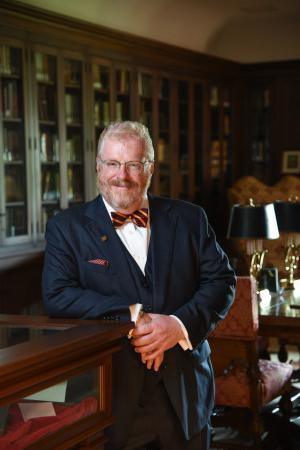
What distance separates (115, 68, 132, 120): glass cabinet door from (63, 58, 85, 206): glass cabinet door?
592mm

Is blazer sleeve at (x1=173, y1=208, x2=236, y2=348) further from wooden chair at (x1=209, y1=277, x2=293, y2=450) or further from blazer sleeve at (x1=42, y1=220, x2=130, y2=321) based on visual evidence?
wooden chair at (x1=209, y1=277, x2=293, y2=450)

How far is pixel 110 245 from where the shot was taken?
88.9 inches

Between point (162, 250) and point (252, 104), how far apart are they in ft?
24.5

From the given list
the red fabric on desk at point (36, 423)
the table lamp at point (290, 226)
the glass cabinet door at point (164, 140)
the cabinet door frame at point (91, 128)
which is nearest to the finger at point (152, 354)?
the red fabric on desk at point (36, 423)

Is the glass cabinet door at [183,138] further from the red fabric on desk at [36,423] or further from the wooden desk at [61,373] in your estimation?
the red fabric on desk at [36,423]

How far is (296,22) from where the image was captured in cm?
917

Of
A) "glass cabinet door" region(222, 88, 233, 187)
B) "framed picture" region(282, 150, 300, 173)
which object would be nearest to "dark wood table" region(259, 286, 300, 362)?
"glass cabinet door" region(222, 88, 233, 187)

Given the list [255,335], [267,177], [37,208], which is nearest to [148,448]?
[255,335]

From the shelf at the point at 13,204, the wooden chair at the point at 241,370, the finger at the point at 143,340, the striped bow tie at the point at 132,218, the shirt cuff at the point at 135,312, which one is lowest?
the wooden chair at the point at 241,370

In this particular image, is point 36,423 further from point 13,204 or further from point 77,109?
point 77,109

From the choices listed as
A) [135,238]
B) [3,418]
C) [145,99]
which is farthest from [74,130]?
[3,418]

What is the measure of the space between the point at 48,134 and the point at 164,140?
1.98m

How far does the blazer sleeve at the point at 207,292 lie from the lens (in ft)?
7.24

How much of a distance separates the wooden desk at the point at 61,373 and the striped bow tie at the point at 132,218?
1.59ft
